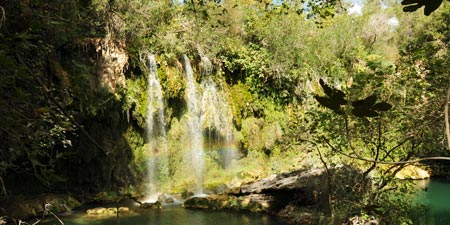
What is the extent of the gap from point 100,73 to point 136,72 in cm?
192

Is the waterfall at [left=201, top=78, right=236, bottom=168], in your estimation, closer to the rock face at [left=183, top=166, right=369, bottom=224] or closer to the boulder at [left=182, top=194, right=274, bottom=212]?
the rock face at [left=183, top=166, right=369, bottom=224]

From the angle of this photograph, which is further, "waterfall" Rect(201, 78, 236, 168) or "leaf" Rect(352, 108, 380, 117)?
→ "waterfall" Rect(201, 78, 236, 168)

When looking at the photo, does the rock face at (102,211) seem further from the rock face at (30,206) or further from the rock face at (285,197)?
the rock face at (285,197)

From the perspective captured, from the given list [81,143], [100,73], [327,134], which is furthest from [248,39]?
[327,134]

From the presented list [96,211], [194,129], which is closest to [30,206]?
[96,211]

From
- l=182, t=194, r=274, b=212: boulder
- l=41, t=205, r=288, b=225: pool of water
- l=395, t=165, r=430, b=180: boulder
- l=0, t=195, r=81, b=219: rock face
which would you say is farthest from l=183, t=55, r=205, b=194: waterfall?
l=395, t=165, r=430, b=180: boulder

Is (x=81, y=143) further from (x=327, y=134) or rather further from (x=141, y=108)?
(x=327, y=134)

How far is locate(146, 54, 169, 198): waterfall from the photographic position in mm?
14523

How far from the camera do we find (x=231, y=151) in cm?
1666

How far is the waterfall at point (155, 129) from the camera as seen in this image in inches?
572

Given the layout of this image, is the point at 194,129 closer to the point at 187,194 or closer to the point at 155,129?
the point at 155,129

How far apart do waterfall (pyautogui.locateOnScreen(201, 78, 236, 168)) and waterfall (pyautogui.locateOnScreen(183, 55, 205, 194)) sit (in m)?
0.33

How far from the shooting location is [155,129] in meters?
14.8

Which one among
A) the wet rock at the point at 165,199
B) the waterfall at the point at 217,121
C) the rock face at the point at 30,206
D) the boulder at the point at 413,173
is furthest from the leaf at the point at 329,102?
the boulder at the point at 413,173
